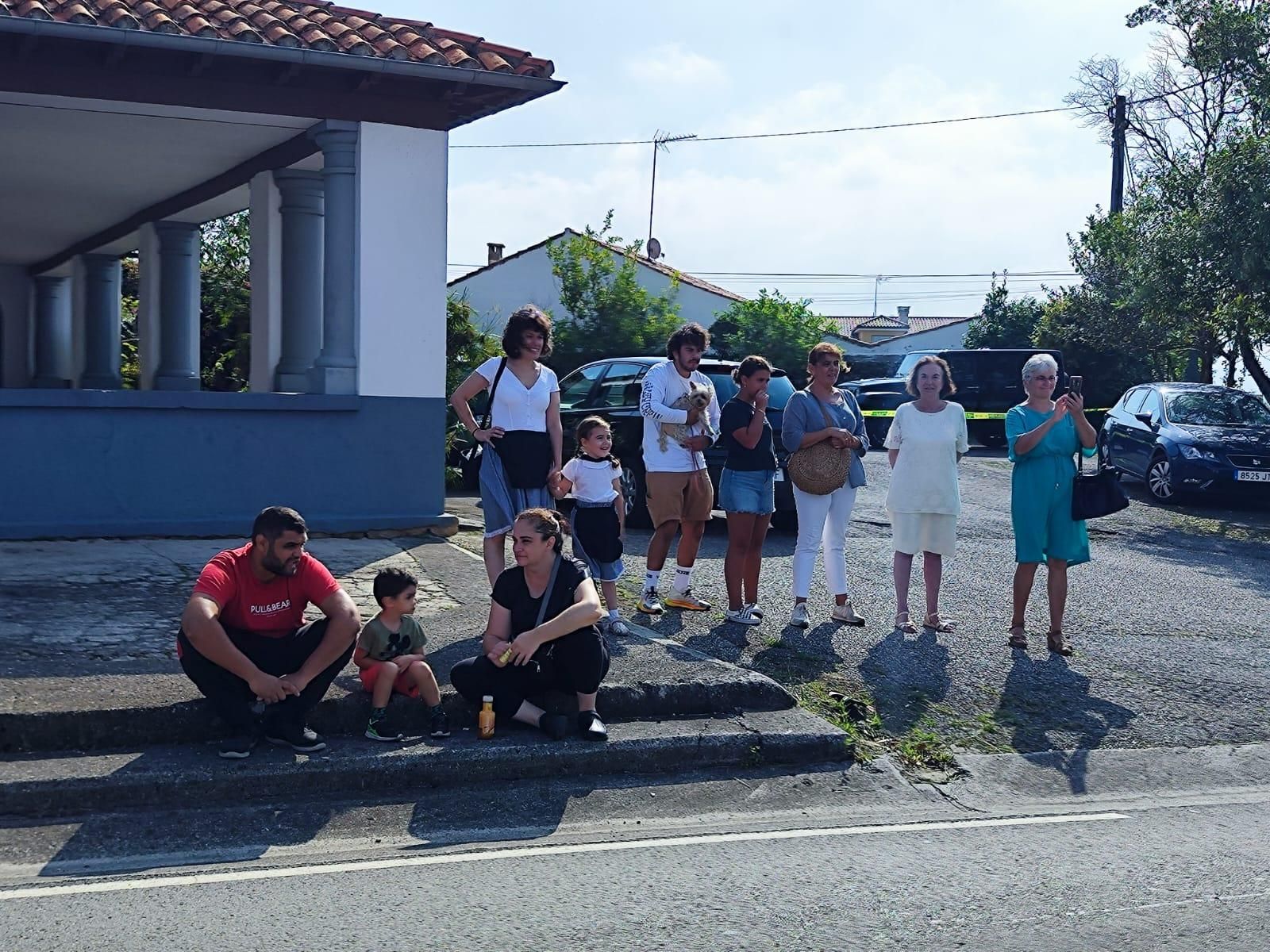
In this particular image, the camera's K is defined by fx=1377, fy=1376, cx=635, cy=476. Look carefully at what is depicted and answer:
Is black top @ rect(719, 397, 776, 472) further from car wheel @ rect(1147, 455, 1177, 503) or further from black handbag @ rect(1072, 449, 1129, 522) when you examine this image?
car wheel @ rect(1147, 455, 1177, 503)

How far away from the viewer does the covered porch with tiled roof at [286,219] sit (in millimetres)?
9836

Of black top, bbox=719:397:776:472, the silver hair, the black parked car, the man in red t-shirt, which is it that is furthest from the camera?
the black parked car

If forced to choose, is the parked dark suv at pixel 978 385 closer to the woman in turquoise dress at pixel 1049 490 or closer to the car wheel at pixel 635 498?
the car wheel at pixel 635 498

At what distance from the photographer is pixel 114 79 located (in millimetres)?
10086

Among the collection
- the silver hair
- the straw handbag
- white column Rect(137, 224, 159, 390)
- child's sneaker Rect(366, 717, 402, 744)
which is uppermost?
white column Rect(137, 224, 159, 390)

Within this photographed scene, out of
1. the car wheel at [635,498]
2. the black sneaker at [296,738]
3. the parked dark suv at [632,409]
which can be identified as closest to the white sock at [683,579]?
the parked dark suv at [632,409]

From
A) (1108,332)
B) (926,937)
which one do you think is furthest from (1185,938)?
(1108,332)

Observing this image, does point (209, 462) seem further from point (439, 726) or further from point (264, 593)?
point (439, 726)

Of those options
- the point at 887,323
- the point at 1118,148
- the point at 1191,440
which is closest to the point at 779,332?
the point at 1118,148

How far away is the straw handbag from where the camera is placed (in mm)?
8312

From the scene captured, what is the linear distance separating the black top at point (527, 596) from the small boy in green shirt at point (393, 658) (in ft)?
1.34

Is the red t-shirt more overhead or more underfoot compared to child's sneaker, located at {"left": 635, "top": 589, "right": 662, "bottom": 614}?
more overhead

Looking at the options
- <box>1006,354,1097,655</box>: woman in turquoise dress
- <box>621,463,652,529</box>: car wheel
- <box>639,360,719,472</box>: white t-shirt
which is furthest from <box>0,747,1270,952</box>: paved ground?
<box>621,463,652,529</box>: car wheel

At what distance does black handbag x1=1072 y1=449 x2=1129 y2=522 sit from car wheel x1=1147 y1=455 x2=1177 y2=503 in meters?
9.65
